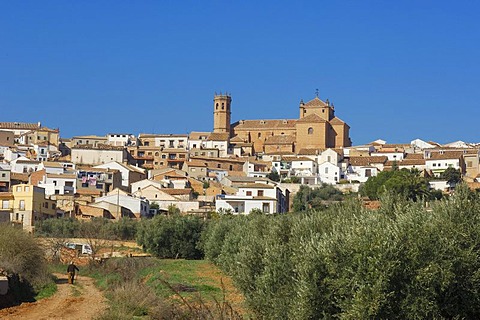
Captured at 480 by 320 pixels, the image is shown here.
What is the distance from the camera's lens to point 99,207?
199 feet

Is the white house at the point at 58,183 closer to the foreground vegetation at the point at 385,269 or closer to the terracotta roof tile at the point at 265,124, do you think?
the terracotta roof tile at the point at 265,124

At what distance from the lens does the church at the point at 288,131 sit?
4139 inches

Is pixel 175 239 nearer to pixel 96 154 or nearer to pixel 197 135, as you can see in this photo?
pixel 96 154

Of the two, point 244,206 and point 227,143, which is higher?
point 227,143

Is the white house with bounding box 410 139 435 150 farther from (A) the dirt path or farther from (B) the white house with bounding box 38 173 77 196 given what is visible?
(A) the dirt path

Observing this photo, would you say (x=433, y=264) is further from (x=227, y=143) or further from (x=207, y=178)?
(x=227, y=143)

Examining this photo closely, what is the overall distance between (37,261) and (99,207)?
3153cm

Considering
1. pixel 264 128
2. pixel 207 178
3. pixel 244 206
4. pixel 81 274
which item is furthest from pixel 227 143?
pixel 81 274

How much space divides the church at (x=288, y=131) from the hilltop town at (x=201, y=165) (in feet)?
0.46

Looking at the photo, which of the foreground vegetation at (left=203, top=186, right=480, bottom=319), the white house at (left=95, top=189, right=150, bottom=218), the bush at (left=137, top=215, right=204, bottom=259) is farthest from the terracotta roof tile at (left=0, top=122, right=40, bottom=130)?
the foreground vegetation at (left=203, top=186, right=480, bottom=319)

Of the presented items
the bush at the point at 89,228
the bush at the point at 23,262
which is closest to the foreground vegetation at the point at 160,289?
the bush at the point at 23,262

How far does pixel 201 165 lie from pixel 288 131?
27165 mm

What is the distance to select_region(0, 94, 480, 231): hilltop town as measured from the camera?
63.0m

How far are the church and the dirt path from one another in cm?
7250
